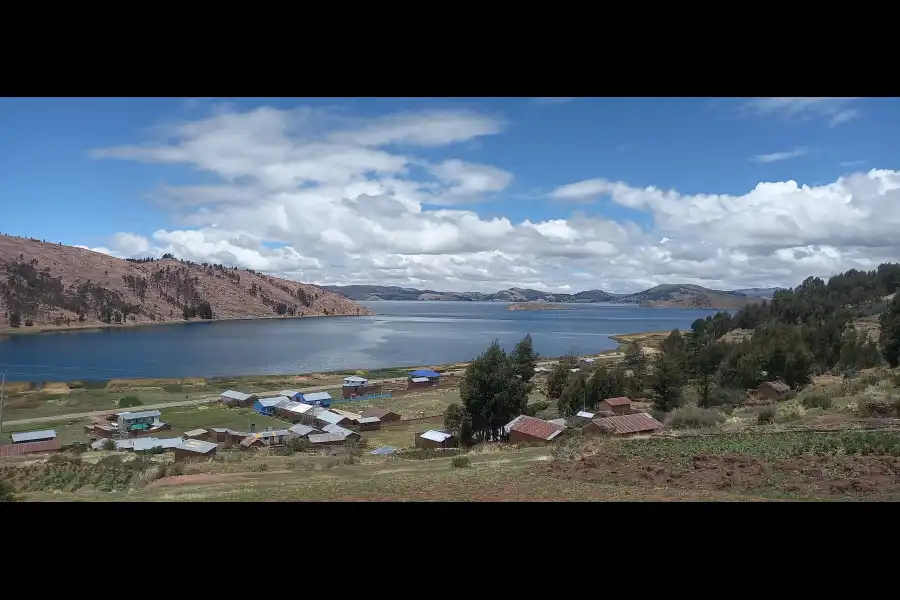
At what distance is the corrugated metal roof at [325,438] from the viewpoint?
10.2 meters

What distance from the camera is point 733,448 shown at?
541cm

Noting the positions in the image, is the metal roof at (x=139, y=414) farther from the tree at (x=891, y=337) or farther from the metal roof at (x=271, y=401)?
the tree at (x=891, y=337)

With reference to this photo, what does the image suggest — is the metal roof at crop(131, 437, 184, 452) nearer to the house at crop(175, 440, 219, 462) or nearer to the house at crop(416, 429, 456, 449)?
the house at crop(175, 440, 219, 462)

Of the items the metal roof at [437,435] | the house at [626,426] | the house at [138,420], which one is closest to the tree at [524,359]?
the metal roof at [437,435]

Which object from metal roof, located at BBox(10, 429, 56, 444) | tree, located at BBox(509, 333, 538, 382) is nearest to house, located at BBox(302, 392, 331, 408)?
tree, located at BBox(509, 333, 538, 382)

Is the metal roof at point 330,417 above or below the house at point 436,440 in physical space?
above

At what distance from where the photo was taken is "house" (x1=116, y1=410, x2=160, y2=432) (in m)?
9.28

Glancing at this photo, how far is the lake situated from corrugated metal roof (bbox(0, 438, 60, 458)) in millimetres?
1822

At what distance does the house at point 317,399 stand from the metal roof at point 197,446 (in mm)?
4104

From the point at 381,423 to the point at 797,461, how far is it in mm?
9003

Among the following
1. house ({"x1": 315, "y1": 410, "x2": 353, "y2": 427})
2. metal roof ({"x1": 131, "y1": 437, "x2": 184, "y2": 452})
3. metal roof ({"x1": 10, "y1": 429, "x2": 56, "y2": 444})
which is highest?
metal roof ({"x1": 10, "y1": 429, "x2": 56, "y2": 444})

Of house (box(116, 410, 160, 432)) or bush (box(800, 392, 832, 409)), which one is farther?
house (box(116, 410, 160, 432))
